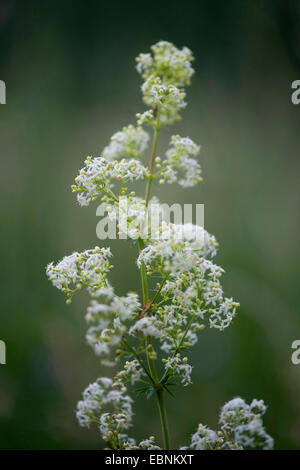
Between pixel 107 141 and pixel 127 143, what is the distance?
1.73m

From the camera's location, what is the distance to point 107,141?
320 cm

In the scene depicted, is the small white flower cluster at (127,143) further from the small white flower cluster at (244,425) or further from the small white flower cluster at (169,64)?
the small white flower cluster at (244,425)

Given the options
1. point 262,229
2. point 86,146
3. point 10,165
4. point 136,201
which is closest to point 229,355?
point 262,229

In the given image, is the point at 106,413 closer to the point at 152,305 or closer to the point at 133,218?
the point at 152,305

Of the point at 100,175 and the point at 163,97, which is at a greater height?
the point at 163,97

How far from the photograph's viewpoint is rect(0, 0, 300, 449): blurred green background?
2699 millimetres

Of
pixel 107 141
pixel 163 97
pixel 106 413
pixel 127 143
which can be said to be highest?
pixel 107 141

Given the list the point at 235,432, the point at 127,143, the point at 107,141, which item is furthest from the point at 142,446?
the point at 107,141

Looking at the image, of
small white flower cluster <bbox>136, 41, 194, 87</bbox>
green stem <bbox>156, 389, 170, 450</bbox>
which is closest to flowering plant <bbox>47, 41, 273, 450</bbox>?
green stem <bbox>156, 389, 170, 450</bbox>

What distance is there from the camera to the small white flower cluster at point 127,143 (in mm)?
1535

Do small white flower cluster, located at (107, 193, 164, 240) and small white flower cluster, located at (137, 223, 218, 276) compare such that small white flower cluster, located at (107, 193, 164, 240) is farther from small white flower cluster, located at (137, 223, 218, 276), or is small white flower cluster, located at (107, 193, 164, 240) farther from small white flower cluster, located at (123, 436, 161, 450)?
small white flower cluster, located at (123, 436, 161, 450)

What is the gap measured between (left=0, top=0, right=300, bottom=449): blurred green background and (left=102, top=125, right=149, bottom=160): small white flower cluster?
150 centimetres
